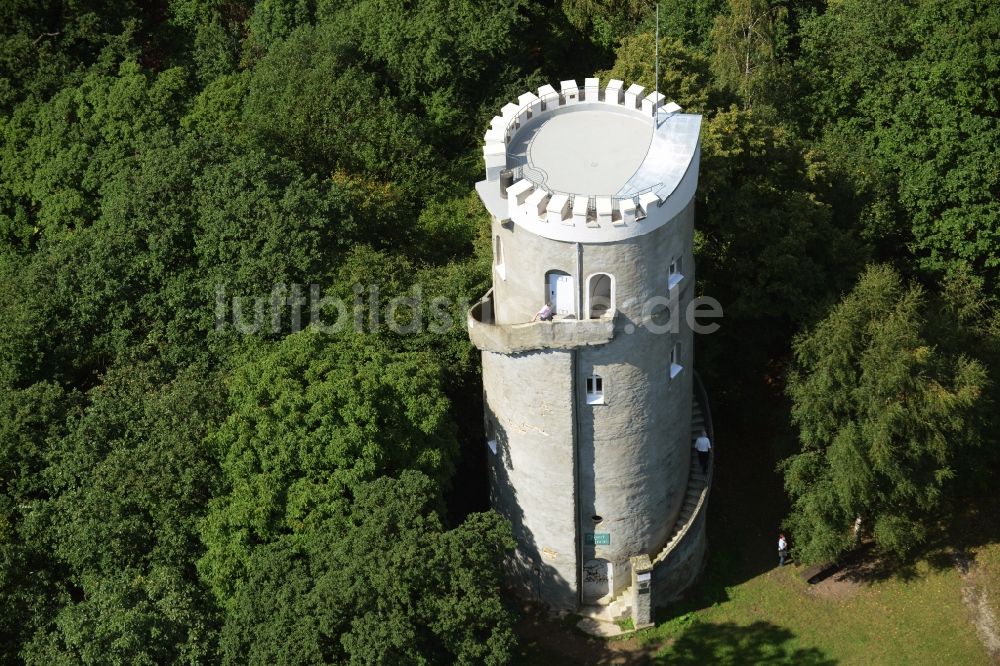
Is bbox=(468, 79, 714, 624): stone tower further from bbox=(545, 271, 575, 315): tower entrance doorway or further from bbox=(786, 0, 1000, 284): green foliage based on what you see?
bbox=(786, 0, 1000, 284): green foliage

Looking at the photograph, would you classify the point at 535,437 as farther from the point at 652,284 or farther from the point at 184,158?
the point at 184,158

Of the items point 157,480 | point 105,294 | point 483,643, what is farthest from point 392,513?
point 105,294

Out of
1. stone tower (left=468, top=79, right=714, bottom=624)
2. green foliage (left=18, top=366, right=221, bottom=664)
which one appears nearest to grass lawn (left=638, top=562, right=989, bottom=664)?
stone tower (left=468, top=79, right=714, bottom=624)

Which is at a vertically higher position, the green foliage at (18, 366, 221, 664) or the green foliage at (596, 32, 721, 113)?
the green foliage at (596, 32, 721, 113)

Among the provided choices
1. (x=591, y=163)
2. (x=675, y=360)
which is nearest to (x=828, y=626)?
(x=675, y=360)

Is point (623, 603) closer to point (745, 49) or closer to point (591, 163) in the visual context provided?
point (591, 163)
